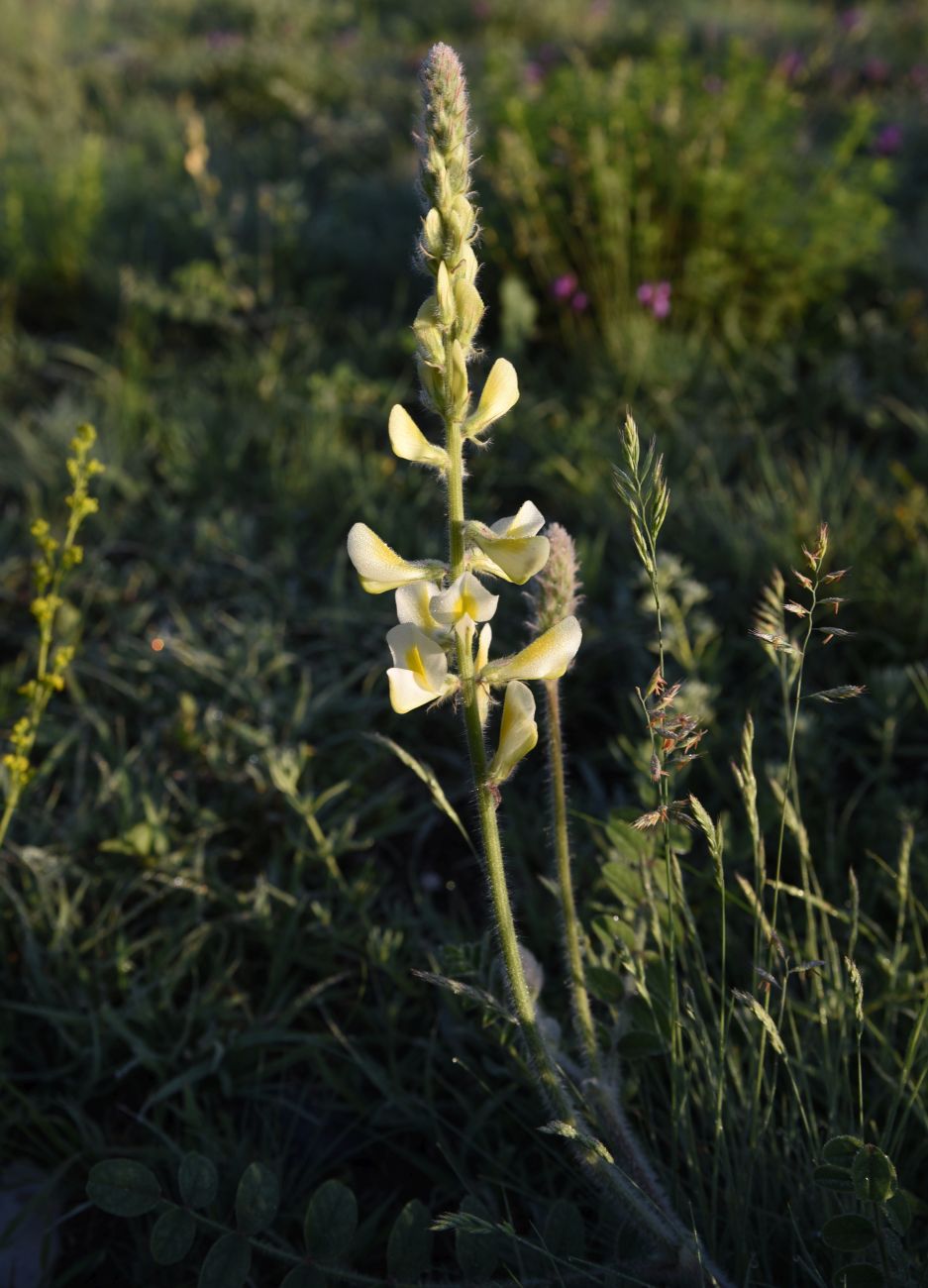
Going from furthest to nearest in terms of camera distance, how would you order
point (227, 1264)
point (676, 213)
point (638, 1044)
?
1. point (676, 213)
2. point (638, 1044)
3. point (227, 1264)

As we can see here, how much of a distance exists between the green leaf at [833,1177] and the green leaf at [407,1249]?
51 cm

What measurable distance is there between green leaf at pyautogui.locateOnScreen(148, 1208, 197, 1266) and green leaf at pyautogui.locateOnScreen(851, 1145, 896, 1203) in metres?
0.82

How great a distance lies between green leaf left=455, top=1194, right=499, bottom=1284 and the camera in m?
1.45

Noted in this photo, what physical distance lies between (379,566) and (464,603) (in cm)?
11

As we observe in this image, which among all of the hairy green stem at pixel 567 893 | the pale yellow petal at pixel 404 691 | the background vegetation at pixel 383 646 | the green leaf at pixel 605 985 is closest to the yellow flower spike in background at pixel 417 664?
the pale yellow petal at pixel 404 691

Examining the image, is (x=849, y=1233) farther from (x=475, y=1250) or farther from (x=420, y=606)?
(x=420, y=606)

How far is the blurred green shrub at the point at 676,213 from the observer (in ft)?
11.6

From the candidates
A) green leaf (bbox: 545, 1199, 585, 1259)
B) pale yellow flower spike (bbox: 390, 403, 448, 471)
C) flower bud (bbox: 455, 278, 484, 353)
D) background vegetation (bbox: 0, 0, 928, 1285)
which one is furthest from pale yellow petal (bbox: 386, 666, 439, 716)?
green leaf (bbox: 545, 1199, 585, 1259)

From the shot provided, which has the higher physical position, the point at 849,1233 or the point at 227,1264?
the point at 849,1233

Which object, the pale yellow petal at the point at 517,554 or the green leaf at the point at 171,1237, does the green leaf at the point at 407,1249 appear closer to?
the green leaf at the point at 171,1237

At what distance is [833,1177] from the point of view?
123 centimetres

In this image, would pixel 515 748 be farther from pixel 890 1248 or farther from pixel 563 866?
pixel 890 1248

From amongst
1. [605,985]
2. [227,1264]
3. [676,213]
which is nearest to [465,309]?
[605,985]

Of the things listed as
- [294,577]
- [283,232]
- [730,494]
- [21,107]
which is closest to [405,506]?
[294,577]
